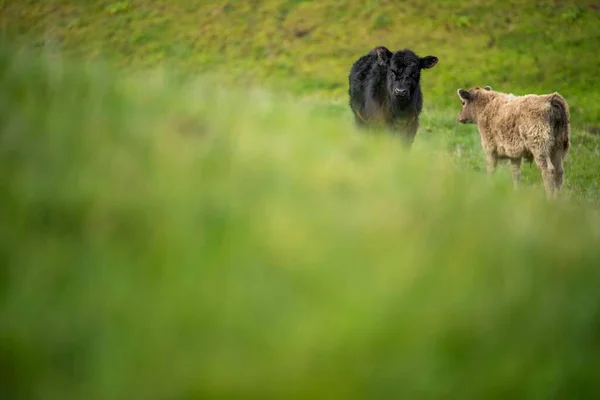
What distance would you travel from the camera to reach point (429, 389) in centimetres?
255

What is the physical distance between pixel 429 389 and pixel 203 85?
3.50 meters

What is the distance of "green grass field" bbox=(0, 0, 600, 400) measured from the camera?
2289 mm

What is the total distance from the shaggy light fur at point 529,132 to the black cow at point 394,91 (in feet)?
6.76

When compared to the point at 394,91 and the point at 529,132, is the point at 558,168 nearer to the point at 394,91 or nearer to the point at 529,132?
the point at 529,132

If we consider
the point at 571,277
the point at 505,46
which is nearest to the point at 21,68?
the point at 571,277

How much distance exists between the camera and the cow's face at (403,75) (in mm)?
11406

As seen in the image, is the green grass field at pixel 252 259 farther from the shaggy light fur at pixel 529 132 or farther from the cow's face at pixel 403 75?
the shaggy light fur at pixel 529 132

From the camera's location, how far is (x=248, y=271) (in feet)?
8.76

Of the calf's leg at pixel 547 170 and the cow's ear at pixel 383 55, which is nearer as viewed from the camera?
the cow's ear at pixel 383 55

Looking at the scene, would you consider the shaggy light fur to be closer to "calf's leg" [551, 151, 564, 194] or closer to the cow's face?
"calf's leg" [551, 151, 564, 194]

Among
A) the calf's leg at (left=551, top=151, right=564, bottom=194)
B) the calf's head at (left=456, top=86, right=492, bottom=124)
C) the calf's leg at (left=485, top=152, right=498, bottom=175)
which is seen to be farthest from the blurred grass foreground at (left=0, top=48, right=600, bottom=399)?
the calf's head at (left=456, top=86, right=492, bottom=124)

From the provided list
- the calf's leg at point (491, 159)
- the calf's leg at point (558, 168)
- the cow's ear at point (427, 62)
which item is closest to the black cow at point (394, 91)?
the cow's ear at point (427, 62)

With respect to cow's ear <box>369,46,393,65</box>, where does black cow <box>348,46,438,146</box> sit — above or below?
below

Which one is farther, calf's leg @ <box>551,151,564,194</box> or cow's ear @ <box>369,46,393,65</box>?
calf's leg @ <box>551,151,564,194</box>
